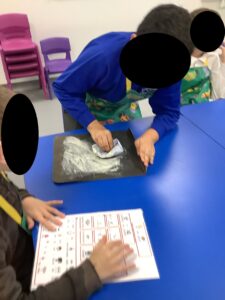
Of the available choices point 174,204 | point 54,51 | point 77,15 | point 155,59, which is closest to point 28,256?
point 174,204

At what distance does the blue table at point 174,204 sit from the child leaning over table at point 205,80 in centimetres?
61

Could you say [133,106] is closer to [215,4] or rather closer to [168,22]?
[168,22]

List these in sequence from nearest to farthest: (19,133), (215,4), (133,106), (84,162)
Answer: (19,133) < (84,162) < (133,106) < (215,4)

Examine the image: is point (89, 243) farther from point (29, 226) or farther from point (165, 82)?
point (165, 82)

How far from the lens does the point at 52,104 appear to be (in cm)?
270

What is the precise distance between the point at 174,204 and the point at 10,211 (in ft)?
1.31

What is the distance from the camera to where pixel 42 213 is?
74 cm

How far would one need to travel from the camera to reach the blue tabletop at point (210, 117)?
112 cm

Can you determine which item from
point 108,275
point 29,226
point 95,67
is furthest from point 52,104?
point 108,275

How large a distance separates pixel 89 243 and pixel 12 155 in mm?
308

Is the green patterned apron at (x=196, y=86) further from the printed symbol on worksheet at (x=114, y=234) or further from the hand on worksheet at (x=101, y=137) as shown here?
the printed symbol on worksheet at (x=114, y=234)

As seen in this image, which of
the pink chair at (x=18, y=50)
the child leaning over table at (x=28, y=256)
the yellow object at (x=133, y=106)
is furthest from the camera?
the pink chair at (x=18, y=50)

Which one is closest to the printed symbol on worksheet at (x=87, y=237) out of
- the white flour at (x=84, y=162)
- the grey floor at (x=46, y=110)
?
the white flour at (x=84, y=162)

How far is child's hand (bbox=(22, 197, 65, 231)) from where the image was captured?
0.73 metres
